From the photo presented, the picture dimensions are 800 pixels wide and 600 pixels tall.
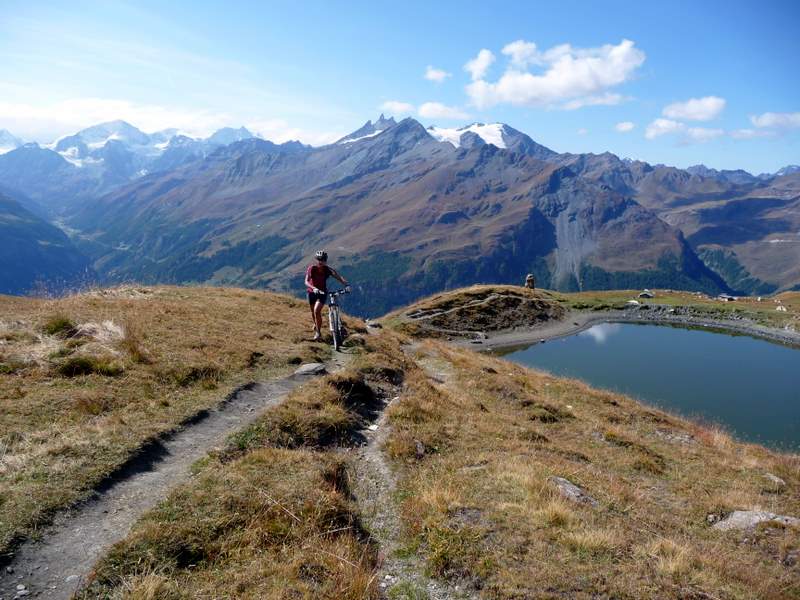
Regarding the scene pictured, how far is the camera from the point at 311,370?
20.3 m

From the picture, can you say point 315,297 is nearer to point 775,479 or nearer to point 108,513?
point 108,513

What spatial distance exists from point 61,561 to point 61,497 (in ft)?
6.07

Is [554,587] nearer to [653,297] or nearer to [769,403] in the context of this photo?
[769,403]

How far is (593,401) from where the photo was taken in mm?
29609

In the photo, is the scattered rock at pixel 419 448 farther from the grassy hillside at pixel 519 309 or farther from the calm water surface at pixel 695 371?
the grassy hillside at pixel 519 309

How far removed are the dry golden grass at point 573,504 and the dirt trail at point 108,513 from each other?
5.48 m

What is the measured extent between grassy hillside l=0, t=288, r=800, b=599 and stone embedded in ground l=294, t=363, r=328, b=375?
4.07 ft

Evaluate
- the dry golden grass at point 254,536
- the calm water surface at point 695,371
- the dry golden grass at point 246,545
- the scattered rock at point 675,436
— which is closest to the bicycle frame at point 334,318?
the dry golden grass at point 254,536

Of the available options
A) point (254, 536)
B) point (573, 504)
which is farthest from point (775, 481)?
point (254, 536)

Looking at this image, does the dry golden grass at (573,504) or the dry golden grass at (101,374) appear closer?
the dry golden grass at (573,504)

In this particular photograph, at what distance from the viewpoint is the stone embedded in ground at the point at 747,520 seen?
1392 centimetres

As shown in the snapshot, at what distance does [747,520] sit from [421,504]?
405 inches

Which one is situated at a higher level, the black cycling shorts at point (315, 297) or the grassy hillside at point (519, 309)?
the black cycling shorts at point (315, 297)

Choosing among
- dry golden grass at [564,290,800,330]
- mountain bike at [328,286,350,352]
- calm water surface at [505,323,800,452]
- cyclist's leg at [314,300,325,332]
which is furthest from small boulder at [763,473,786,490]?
dry golden grass at [564,290,800,330]
